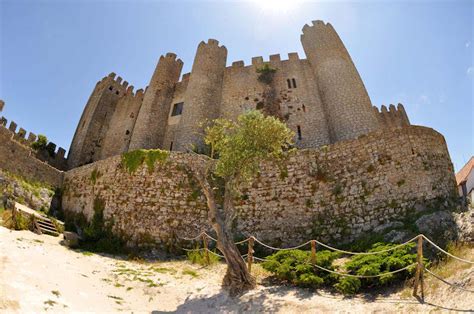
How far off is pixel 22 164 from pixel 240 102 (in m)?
16.7

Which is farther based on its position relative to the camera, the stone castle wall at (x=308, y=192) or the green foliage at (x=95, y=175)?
the green foliage at (x=95, y=175)

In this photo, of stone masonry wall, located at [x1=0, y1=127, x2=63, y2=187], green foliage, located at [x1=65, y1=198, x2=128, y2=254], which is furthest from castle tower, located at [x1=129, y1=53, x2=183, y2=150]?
green foliage, located at [x1=65, y1=198, x2=128, y2=254]

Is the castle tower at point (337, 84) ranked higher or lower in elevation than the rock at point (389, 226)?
higher

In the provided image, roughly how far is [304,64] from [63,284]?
83.1ft

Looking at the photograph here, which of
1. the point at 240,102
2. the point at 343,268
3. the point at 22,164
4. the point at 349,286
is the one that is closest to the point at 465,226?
the point at 343,268

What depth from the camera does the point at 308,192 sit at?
14555 millimetres

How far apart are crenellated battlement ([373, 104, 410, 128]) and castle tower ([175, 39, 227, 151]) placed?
14.9 m

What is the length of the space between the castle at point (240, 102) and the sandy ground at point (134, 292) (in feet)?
43.1

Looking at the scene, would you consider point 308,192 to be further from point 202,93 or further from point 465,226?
point 202,93

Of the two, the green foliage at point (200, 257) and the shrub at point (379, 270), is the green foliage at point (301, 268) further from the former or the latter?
the green foliage at point (200, 257)

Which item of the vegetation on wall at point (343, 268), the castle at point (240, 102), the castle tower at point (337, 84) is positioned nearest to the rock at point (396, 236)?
the vegetation on wall at point (343, 268)

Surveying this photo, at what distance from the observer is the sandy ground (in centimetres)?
672

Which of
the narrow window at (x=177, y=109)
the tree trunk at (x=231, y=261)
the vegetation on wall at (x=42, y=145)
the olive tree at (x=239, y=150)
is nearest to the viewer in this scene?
the tree trunk at (x=231, y=261)

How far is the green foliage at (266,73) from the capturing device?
2800cm
